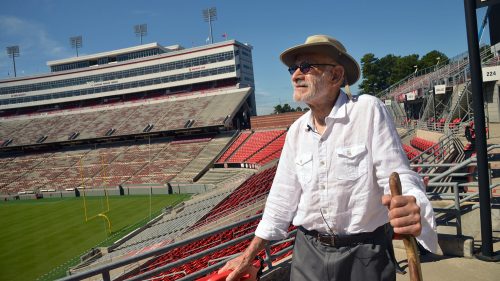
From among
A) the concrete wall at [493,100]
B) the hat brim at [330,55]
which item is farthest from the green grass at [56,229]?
the concrete wall at [493,100]

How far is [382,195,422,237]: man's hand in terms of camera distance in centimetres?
126

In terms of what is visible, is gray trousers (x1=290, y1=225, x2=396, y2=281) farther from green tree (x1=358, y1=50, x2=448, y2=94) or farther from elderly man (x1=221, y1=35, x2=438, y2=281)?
green tree (x1=358, y1=50, x2=448, y2=94)

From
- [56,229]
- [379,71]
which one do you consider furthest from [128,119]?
[379,71]

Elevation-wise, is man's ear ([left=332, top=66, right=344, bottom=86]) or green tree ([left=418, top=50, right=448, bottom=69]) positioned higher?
green tree ([left=418, top=50, right=448, bottom=69])

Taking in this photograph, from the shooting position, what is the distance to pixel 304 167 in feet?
6.24

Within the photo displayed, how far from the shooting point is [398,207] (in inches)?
49.9

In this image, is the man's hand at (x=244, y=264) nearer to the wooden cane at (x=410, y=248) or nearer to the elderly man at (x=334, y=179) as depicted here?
the elderly man at (x=334, y=179)

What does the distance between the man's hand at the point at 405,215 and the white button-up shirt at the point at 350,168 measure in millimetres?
141

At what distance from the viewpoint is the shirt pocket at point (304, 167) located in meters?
1.86

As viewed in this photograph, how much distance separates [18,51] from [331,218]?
288 ft

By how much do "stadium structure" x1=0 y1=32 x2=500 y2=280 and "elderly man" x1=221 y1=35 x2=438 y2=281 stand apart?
32.6 ft

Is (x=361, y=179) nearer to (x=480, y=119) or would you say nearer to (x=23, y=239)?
(x=480, y=119)

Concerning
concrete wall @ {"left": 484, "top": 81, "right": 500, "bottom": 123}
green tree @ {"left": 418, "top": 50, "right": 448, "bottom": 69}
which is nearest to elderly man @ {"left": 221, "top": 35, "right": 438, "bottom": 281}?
concrete wall @ {"left": 484, "top": 81, "right": 500, "bottom": 123}

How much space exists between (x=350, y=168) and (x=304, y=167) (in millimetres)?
296
